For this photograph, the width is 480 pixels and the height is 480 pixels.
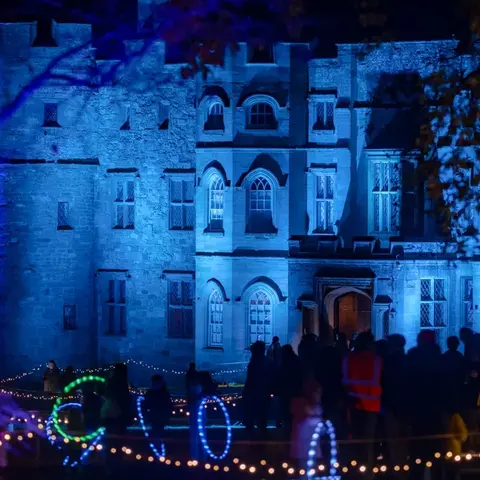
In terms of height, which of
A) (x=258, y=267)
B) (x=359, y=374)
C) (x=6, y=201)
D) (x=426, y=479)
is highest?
(x=6, y=201)

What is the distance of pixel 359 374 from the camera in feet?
61.6

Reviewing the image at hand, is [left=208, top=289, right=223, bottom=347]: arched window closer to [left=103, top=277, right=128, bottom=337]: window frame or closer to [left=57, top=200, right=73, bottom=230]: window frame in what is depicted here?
[left=103, top=277, right=128, bottom=337]: window frame

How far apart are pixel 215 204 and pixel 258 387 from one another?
1299cm

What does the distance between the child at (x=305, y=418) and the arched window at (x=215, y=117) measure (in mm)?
17505

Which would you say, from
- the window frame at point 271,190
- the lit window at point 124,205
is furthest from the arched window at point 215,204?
the lit window at point 124,205

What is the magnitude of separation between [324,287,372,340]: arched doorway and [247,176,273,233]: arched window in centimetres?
322

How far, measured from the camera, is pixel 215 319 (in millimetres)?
34844

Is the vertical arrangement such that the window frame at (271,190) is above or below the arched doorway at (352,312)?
above

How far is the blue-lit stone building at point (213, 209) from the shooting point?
3291 centimetres

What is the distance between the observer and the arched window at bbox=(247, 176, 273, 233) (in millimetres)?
34094

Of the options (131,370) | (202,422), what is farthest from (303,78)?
(202,422)

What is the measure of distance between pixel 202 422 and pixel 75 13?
2073 centimetres

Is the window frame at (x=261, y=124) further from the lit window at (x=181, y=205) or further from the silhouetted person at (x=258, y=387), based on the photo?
the silhouetted person at (x=258, y=387)

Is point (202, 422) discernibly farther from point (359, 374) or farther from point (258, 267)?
point (258, 267)
